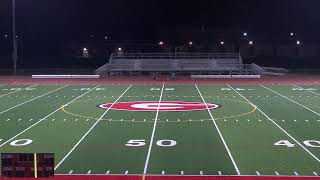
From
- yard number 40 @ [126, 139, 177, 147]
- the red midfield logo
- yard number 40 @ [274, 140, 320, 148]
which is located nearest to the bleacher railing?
the red midfield logo

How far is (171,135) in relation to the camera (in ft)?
49.6

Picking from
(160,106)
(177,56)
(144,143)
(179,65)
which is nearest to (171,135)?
(144,143)

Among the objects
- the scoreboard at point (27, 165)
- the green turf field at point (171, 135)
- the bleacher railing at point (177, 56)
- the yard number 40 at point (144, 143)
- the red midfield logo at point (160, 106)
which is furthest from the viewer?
the bleacher railing at point (177, 56)

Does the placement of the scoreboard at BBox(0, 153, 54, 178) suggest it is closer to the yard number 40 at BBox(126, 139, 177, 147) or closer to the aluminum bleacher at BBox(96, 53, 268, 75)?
the yard number 40 at BBox(126, 139, 177, 147)

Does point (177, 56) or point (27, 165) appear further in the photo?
point (177, 56)

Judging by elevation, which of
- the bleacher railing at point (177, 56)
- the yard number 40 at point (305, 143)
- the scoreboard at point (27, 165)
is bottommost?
the yard number 40 at point (305, 143)

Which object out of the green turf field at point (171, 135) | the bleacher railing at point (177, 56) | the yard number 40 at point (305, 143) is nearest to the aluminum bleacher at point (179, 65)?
the bleacher railing at point (177, 56)

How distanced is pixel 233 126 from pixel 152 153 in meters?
4.74

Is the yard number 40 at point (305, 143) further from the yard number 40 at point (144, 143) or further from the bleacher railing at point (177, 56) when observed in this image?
the bleacher railing at point (177, 56)

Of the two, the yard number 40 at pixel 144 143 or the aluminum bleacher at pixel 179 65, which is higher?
the aluminum bleacher at pixel 179 65

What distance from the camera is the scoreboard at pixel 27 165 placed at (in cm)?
782

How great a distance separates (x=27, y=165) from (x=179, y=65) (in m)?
42.3

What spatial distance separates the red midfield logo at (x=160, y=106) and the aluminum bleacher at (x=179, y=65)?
916 inches

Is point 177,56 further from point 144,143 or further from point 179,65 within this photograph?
point 144,143
